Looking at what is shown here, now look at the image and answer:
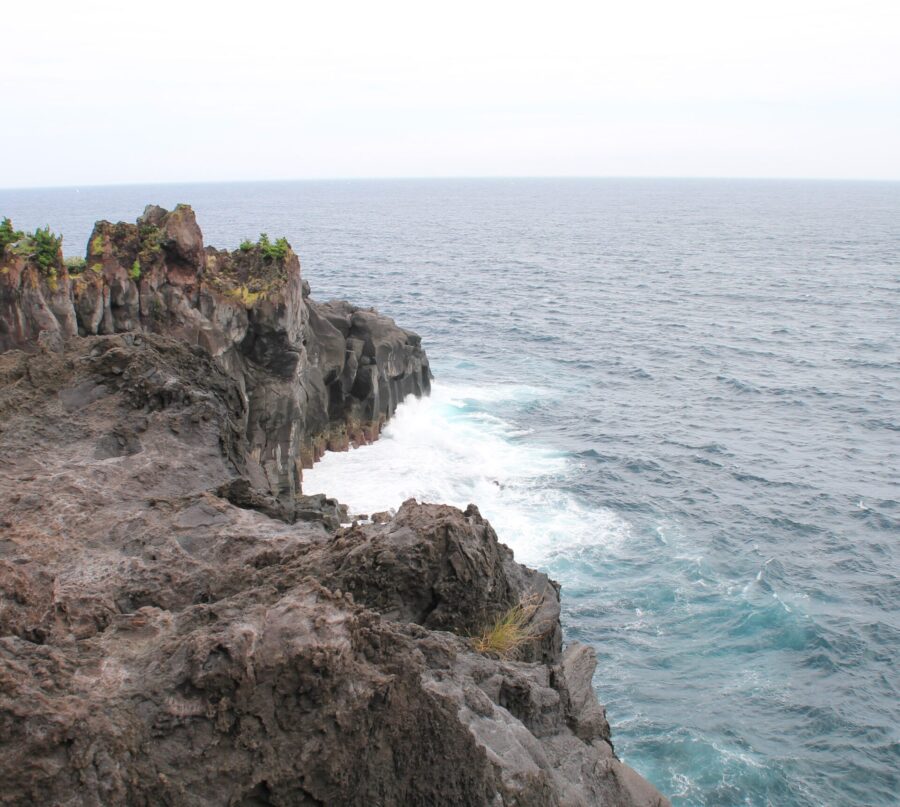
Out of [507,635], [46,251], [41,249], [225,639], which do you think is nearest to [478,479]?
[46,251]

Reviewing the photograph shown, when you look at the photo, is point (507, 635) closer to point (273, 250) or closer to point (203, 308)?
point (203, 308)

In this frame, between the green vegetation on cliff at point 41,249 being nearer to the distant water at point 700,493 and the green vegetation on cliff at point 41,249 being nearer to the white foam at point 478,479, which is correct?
the white foam at point 478,479

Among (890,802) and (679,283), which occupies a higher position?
(679,283)

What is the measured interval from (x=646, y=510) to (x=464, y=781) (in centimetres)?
3569

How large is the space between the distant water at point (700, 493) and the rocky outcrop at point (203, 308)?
15.7 feet

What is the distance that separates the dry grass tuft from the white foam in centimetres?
2244

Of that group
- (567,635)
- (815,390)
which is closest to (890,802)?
(567,635)

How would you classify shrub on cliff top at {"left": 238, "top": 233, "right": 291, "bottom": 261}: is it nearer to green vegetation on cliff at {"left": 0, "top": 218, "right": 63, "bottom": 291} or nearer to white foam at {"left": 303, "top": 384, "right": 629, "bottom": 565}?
→ green vegetation on cliff at {"left": 0, "top": 218, "right": 63, "bottom": 291}

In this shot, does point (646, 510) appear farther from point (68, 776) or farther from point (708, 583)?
point (68, 776)

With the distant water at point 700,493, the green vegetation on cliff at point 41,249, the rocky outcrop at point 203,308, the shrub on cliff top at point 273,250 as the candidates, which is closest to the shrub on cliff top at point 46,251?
the green vegetation on cliff at point 41,249

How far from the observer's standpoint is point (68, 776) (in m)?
8.65

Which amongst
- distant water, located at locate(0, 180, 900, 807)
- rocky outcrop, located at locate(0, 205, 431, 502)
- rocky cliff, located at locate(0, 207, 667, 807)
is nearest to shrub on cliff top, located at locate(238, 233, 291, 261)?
→ rocky outcrop, located at locate(0, 205, 431, 502)

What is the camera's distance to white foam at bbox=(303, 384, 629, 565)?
4091 centimetres

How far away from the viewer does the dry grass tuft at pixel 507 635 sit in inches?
564
